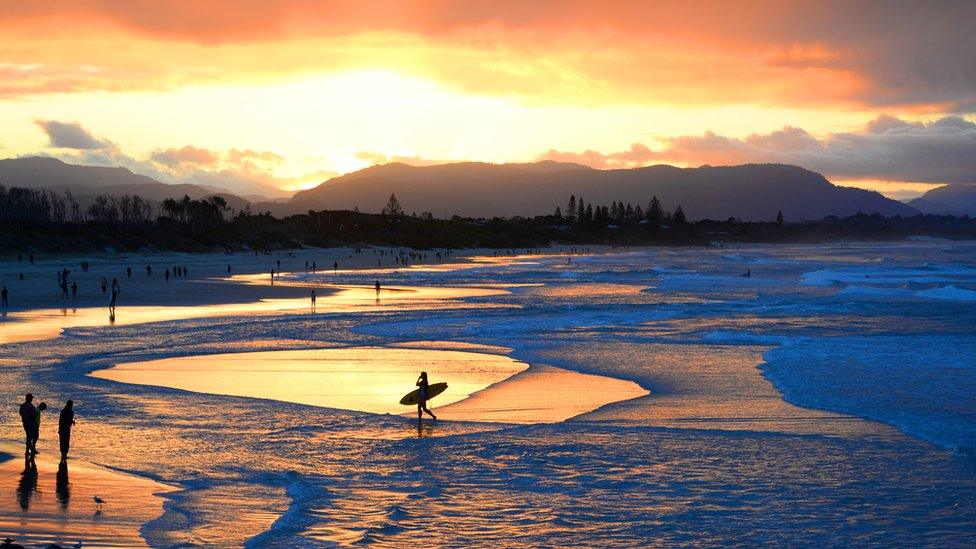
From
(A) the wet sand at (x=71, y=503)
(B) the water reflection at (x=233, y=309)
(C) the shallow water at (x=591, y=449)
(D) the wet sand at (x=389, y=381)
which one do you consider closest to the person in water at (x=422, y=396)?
(C) the shallow water at (x=591, y=449)

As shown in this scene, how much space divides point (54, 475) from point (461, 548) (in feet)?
20.6

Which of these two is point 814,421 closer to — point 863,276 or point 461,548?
point 461,548

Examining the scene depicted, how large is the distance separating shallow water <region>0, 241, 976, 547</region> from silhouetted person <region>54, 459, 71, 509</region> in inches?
30.1

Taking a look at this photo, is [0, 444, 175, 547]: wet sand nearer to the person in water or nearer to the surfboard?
the person in water

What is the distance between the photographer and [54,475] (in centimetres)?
1253

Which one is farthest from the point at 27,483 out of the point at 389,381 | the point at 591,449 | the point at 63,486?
the point at 389,381

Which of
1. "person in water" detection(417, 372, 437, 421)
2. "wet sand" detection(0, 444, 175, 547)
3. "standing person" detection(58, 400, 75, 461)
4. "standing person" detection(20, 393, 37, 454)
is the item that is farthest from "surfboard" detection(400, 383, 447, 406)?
"standing person" detection(20, 393, 37, 454)

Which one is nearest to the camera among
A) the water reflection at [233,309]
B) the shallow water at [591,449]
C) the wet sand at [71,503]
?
the wet sand at [71,503]

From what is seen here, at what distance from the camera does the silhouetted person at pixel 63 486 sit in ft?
36.7

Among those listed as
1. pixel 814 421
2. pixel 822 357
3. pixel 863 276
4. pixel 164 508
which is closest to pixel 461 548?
pixel 164 508

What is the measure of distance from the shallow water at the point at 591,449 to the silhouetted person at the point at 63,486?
764 mm

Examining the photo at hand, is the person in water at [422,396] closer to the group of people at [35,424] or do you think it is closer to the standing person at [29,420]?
the group of people at [35,424]

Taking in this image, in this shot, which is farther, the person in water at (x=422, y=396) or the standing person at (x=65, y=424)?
the person in water at (x=422, y=396)

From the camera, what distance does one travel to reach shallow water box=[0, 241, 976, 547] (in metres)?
11.0
